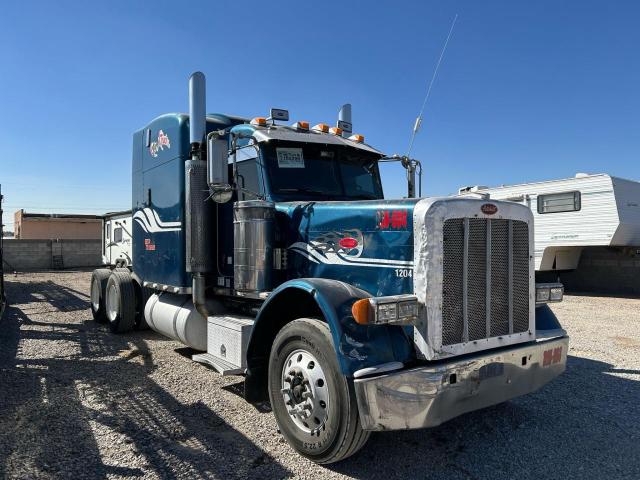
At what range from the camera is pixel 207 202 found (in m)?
5.51

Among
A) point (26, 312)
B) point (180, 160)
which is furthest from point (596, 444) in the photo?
point (26, 312)

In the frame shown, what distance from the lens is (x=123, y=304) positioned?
7805 millimetres

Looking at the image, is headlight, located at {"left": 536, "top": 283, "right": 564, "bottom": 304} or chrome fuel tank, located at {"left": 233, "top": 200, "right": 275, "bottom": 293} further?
chrome fuel tank, located at {"left": 233, "top": 200, "right": 275, "bottom": 293}

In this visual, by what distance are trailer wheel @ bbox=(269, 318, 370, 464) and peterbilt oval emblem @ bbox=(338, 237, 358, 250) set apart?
0.70 m

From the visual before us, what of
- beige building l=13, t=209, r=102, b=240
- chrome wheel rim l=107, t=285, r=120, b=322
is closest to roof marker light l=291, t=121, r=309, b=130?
chrome wheel rim l=107, t=285, r=120, b=322

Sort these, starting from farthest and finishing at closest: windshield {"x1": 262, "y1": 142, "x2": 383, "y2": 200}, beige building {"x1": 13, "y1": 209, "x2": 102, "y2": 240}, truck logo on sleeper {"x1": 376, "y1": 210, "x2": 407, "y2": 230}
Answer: beige building {"x1": 13, "y1": 209, "x2": 102, "y2": 240}, windshield {"x1": 262, "y1": 142, "x2": 383, "y2": 200}, truck logo on sleeper {"x1": 376, "y1": 210, "x2": 407, "y2": 230}

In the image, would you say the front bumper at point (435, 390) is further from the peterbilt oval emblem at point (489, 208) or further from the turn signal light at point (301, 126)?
the turn signal light at point (301, 126)

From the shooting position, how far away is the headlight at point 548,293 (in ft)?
13.6

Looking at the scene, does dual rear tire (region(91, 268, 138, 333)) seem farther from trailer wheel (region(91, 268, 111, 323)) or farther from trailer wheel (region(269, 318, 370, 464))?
trailer wheel (region(269, 318, 370, 464))

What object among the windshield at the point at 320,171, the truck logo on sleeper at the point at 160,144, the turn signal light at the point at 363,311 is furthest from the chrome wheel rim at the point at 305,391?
the truck logo on sleeper at the point at 160,144

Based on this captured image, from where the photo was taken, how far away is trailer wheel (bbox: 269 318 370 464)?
10.6 feet

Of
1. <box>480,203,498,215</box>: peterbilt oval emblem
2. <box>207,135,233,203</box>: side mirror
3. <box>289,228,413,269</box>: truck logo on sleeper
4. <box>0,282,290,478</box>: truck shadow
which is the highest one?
<box>207,135,233,203</box>: side mirror

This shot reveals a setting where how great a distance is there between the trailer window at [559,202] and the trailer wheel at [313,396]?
1289cm

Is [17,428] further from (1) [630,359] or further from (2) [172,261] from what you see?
(1) [630,359]
